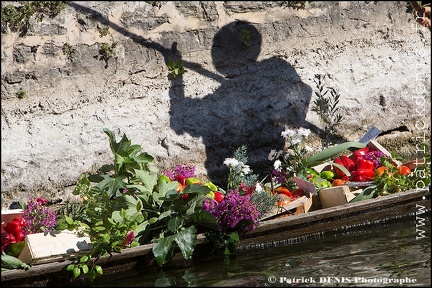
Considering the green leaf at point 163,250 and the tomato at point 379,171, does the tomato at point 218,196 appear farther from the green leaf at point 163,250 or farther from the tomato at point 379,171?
the tomato at point 379,171

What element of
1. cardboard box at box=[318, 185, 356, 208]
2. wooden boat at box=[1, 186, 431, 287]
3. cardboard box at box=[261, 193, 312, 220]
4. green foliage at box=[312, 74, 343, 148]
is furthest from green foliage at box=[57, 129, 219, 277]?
green foliage at box=[312, 74, 343, 148]

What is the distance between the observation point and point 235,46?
842 centimetres

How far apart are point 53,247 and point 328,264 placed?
1.77m

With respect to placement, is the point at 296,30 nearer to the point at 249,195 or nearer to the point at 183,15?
the point at 183,15

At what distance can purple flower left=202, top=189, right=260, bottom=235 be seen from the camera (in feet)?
20.5

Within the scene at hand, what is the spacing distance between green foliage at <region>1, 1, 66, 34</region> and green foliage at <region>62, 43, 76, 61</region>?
293mm

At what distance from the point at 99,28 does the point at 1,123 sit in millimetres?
1240

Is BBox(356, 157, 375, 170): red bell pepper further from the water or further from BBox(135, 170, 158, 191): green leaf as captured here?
BBox(135, 170, 158, 191): green leaf

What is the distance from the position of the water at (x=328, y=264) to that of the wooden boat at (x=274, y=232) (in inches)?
2.4

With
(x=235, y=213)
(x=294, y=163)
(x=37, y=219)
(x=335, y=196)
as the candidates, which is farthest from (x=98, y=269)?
(x=294, y=163)

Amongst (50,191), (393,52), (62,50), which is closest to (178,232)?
(50,191)

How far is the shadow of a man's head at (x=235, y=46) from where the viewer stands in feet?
27.4

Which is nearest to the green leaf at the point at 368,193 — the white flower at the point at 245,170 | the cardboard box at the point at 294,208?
the cardboard box at the point at 294,208

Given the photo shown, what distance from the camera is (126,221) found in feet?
19.6
